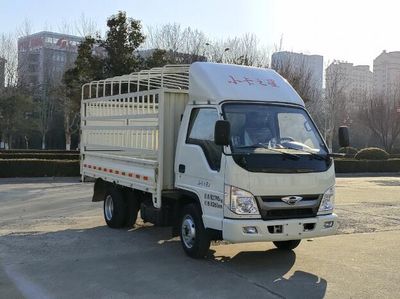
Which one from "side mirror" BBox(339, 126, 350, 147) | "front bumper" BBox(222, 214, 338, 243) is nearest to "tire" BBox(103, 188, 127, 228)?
"front bumper" BBox(222, 214, 338, 243)

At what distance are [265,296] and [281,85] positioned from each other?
11.4ft

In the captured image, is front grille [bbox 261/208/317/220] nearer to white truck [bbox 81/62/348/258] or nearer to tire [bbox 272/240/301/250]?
white truck [bbox 81/62/348/258]

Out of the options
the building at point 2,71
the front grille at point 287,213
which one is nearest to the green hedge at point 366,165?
the front grille at point 287,213

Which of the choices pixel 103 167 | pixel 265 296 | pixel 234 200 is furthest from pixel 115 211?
pixel 265 296

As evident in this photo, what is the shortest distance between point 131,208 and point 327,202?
414 centimetres

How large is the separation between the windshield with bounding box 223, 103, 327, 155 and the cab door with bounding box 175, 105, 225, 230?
288 mm

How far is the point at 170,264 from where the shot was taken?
24.3 ft

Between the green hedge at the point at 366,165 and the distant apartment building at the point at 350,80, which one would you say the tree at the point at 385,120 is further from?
the green hedge at the point at 366,165

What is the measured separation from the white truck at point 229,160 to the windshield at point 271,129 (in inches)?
0.6

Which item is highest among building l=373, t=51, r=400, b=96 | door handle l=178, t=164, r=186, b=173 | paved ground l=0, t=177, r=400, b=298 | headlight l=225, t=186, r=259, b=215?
building l=373, t=51, r=400, b=96

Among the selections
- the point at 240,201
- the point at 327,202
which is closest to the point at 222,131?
the point at 240,201

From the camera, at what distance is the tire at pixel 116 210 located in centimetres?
1010

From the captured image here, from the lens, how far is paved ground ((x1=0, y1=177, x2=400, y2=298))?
243 inches

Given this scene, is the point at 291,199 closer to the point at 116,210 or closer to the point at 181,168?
the point at 181,168
